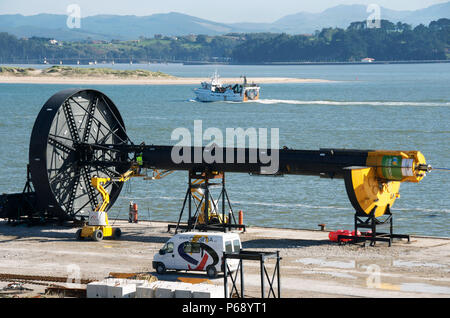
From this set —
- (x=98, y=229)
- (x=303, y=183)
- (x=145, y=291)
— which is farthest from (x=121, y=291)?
(x=303, y=183)

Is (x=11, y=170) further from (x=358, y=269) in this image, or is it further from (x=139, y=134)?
(x=358, y=269)

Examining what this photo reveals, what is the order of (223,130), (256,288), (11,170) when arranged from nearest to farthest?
(256,288) → (11,170) → (223,130)

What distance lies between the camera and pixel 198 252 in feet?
127

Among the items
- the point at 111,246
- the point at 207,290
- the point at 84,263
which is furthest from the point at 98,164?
the point at 207,290

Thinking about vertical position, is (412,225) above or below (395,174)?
below

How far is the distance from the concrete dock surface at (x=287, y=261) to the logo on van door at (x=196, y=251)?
637 millimetres

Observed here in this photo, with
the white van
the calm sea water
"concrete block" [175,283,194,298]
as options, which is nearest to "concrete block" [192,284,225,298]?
"concrete block" [175,283,194,298]

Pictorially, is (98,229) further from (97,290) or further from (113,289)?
(113,289)

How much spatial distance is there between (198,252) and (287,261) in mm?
5701

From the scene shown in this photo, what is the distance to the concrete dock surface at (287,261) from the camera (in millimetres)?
36250

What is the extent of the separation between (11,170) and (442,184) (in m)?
49.8

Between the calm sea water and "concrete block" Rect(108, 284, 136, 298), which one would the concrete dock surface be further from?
the calm sea water

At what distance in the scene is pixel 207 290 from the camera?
3069 cm

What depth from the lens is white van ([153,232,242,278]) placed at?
126 ft
